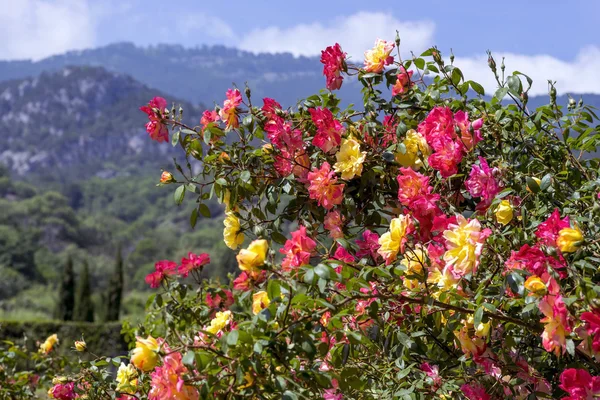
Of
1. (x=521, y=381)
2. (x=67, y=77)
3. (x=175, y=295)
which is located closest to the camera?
(x=521, y=381)

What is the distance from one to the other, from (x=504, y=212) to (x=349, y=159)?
15.5 inches

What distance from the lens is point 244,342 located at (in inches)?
39.7

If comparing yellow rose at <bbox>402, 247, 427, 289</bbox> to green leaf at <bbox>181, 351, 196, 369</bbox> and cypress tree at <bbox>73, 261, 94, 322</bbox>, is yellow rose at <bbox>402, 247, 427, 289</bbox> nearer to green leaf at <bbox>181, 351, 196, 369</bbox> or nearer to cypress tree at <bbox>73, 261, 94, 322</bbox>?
green leaf at <bbox>181, 351, 196, 369</bbox>

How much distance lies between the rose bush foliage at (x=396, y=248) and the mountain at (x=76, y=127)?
89.4 metres

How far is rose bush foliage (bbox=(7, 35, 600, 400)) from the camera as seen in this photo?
3.44 feet

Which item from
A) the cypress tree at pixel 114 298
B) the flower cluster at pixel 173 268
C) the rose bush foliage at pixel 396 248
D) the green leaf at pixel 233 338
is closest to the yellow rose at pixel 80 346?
the rose bush foliage at pixel 396 248

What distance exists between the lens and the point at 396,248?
4.16 ft

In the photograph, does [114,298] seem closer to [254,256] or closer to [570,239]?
[254,256]

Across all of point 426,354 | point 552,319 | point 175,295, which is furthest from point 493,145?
point 175,295

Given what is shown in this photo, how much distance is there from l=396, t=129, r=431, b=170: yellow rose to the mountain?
8958 cm

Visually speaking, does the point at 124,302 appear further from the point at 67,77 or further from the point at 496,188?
the point at 67,77

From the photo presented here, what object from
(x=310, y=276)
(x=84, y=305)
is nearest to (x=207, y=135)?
(x=310, y=276)

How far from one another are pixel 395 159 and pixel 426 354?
44cm

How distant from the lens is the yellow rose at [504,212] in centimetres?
127
